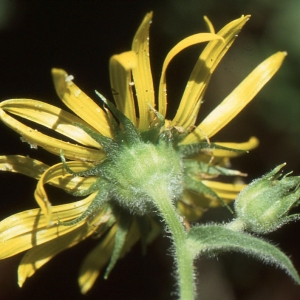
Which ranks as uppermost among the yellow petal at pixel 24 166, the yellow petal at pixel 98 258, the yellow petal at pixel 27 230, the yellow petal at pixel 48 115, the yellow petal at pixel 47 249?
the yellow petal at pixel 48 115

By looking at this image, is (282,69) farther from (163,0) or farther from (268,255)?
(268,255)

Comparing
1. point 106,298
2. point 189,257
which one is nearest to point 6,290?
point 106,298

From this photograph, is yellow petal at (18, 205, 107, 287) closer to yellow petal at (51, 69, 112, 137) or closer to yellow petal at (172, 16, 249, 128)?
yellow petal at (51, 69, 112, 137)

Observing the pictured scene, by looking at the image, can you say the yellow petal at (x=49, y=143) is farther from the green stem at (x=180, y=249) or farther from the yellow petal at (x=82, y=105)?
the green stem at (x=180, y=249)

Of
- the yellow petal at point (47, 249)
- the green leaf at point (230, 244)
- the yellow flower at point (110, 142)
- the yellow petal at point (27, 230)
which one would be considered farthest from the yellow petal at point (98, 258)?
the green leaf at point (230, 244)

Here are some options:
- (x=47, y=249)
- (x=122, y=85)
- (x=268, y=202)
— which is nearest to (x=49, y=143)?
(x=122, y=85)

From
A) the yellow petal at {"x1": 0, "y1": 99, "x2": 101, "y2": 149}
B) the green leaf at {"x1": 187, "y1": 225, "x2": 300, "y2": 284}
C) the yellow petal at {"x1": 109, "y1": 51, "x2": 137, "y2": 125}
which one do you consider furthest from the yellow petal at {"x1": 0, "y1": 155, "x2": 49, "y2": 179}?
the green leaf at {"x1": 187, "y1": 225, "x2": 300, "y2": 284}
